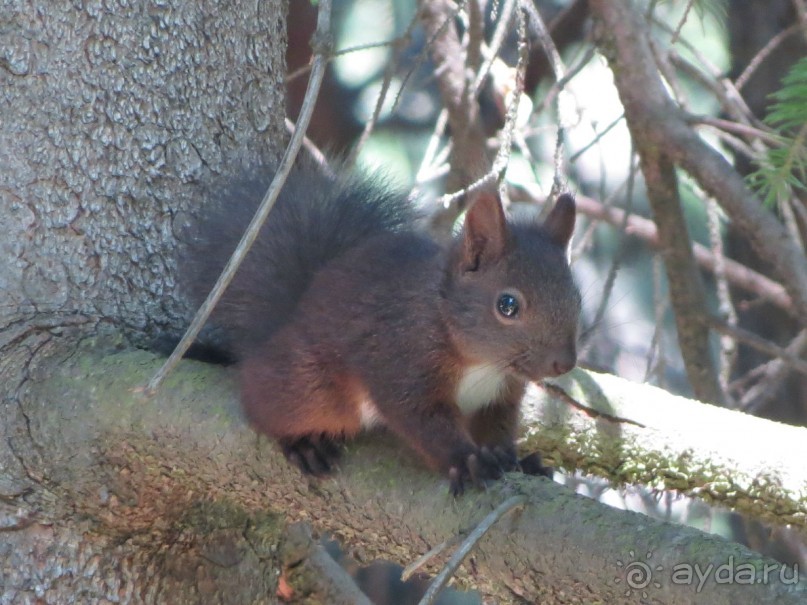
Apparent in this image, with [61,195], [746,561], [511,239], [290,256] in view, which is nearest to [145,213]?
[61,195]

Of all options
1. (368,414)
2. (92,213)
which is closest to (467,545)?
(368,414)

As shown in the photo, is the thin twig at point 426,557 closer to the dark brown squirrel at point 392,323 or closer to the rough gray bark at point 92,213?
the dark brown squirrel at point 392,323

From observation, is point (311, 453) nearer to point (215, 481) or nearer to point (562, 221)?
point (215, 481)

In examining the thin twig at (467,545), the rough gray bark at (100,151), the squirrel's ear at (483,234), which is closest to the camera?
the thin twig at (467,545)

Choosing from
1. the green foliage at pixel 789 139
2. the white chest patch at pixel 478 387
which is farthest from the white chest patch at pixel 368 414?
the green foliage at pixel 789 139

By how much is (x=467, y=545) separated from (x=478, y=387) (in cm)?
62

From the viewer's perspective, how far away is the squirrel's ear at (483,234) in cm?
181

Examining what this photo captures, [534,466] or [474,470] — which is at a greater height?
[474,470]

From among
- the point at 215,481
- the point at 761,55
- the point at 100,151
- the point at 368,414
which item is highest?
the point at 761,55

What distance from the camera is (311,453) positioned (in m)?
1.72

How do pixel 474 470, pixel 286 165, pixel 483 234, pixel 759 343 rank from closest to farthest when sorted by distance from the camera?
pixel 286 165 < pixel 474 470 < pixel 483 234 < pixel 759 343

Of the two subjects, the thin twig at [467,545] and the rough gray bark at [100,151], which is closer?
the thin twig at [467,545]

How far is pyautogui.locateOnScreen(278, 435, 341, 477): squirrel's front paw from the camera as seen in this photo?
5.58 ft

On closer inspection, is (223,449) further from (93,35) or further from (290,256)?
(93,35)
